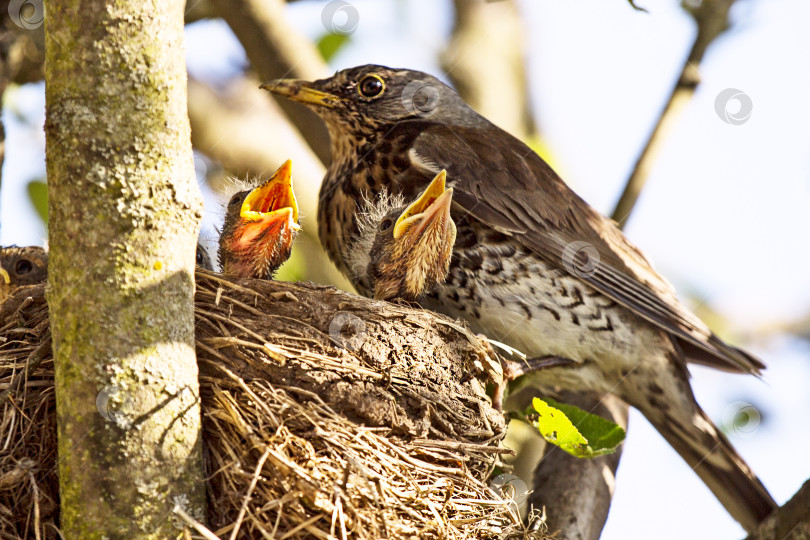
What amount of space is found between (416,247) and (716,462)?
2.18m

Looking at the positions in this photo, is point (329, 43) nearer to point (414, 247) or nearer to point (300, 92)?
point (300, 92)

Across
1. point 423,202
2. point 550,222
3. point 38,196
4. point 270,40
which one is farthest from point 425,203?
point 38,196

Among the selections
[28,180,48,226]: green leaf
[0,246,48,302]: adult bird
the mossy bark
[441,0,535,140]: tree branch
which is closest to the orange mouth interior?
the mossy bark

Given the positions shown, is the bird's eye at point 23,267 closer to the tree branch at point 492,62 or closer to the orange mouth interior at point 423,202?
the orange mouth interior at point 423,202

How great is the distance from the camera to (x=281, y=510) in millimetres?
2570

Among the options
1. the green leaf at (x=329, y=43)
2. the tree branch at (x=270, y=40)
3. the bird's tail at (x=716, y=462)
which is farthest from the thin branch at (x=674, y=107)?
the green leaf at (x=329, y=43)

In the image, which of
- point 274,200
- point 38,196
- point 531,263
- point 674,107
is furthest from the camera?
point 38,196

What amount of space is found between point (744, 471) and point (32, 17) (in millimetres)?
4277

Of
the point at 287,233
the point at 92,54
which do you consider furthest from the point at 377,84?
the point at 92,54

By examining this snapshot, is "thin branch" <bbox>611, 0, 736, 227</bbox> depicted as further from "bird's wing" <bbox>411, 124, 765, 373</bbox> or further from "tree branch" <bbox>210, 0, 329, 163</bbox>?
"tree branch" <bbox>210, 0, 329, 163</bbox>

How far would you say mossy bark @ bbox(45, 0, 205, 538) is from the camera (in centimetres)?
231

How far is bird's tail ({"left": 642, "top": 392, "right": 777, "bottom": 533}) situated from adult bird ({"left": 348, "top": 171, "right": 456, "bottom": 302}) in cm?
173

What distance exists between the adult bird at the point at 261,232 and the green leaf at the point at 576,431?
136 cm

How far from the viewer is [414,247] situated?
3.80 metres
